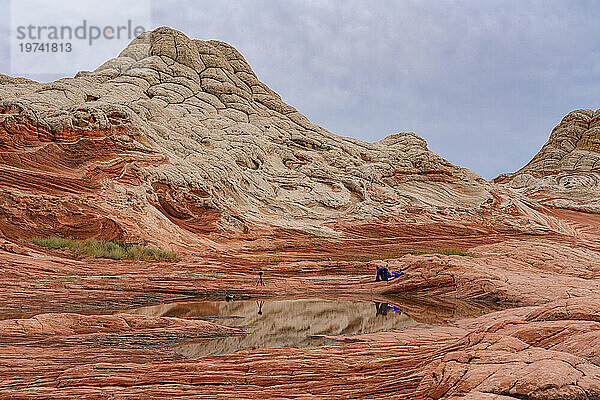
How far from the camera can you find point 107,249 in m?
17.9

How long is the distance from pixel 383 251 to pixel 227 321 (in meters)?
15.6

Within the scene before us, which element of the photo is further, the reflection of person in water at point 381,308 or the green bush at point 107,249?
the green bush at point 107,249

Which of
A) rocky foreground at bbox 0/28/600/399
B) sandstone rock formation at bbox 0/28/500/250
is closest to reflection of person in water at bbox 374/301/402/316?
rocky foreground at bbox 0/28/600/399

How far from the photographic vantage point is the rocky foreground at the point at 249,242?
19.4 ft

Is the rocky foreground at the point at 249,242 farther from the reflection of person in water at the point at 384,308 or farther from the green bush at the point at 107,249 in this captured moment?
the reflection of person in water at the point at 384,308

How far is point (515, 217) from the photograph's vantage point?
118 feet

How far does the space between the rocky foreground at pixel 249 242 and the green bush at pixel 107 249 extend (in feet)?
1.85

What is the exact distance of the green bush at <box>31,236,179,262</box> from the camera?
17203 mm

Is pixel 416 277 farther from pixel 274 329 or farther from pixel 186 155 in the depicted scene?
pixel 186 155

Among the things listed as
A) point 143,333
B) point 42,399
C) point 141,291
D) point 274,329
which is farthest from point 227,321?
point 42,399

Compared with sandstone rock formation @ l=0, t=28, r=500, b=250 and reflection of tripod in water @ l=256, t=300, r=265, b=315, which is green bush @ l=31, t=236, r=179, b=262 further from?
reflection of tripod in water @ l=256, t=300, r=265, b=315

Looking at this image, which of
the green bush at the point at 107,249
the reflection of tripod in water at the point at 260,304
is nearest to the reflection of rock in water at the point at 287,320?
the reflection of tripod in water at the point at 260,304

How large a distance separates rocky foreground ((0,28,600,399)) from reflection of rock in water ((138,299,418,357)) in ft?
2.33

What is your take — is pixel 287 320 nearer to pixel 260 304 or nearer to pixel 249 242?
pixel 260 304
